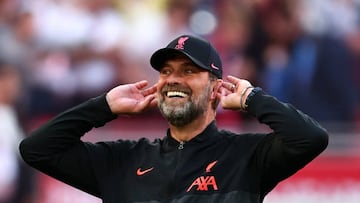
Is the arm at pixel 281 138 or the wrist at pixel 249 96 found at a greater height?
the wrist at pixel 249 96

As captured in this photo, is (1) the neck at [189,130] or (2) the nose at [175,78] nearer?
(2) the nose at [175,78]

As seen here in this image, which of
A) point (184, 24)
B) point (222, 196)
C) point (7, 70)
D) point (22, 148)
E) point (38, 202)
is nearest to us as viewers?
point (222, 196)

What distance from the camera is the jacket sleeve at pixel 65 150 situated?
5.62m

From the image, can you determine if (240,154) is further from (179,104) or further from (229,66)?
(229,66)

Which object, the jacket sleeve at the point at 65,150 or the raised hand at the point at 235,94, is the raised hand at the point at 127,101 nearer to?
the jacket sleeve at the point at 65,150

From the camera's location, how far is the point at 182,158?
5480 mm

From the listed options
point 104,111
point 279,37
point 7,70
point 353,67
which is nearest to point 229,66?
point 279,37

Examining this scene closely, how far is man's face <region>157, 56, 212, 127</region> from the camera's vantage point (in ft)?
18.0

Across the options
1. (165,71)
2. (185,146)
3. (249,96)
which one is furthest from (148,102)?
(249,96)

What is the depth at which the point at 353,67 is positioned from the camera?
10336 mm

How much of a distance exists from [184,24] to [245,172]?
5454 mm

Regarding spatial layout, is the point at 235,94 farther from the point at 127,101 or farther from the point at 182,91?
the point at 127,101

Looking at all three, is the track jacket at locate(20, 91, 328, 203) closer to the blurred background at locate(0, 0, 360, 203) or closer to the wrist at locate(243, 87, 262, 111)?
the wrist at locate(243, 87, 262, 111)

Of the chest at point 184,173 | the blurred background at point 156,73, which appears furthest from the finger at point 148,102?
the blurred background at point 156,73
